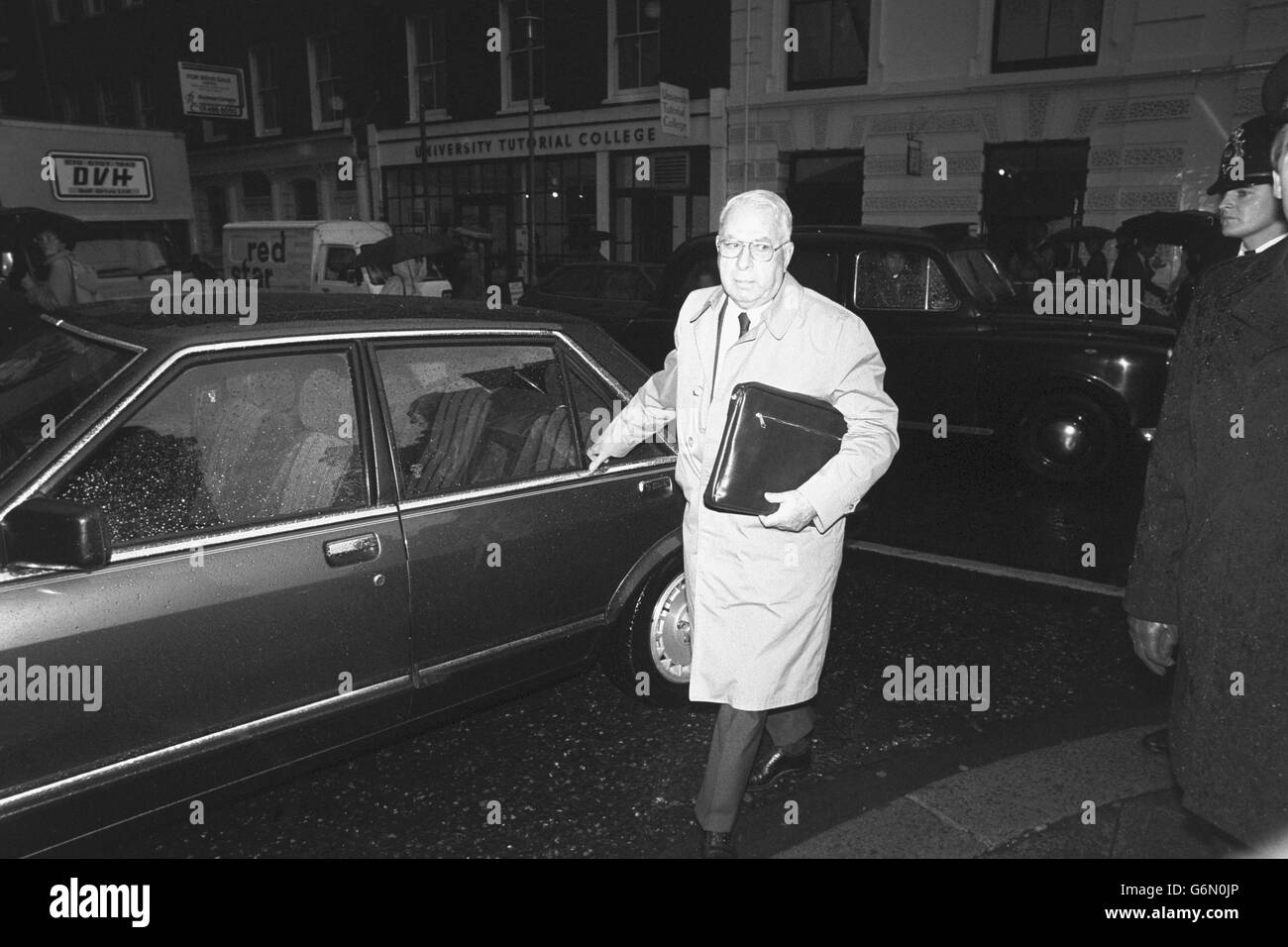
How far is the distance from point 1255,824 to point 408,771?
8.45 feet

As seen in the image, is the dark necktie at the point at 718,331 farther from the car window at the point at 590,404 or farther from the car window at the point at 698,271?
the car window at the point at 698,271

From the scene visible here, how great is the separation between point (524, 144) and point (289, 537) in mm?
20506

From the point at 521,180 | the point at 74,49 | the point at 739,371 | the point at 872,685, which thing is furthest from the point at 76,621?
the point at 74,49

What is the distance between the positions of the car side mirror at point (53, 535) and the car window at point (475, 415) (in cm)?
93

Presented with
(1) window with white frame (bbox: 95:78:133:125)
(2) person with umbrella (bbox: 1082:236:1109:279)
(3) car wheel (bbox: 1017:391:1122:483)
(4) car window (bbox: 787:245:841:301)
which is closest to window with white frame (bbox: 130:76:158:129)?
(1) window with white frame (bbox: 95:78:133:125)

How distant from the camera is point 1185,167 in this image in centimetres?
1402

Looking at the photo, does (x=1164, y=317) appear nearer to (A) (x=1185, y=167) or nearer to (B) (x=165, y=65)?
(A) (x=1185, y=167)

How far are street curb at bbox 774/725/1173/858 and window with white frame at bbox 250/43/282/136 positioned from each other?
2816cm

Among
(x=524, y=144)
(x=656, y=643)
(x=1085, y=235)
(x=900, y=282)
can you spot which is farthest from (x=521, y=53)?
(x=656, y=643)

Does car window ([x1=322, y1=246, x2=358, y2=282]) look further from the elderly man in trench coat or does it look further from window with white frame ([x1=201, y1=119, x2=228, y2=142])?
window with white frame ([x1=201, y1=119, x2=228, y2=142])

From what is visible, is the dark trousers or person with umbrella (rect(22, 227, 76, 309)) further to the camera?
person with umbrella (rect(22, 227, 76, 309))

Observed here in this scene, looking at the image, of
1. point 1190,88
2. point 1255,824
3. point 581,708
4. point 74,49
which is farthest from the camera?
point 74,49

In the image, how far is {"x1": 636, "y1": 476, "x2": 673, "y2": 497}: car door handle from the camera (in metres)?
3.68

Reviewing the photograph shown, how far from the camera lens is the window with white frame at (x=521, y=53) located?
21078 millimetres
